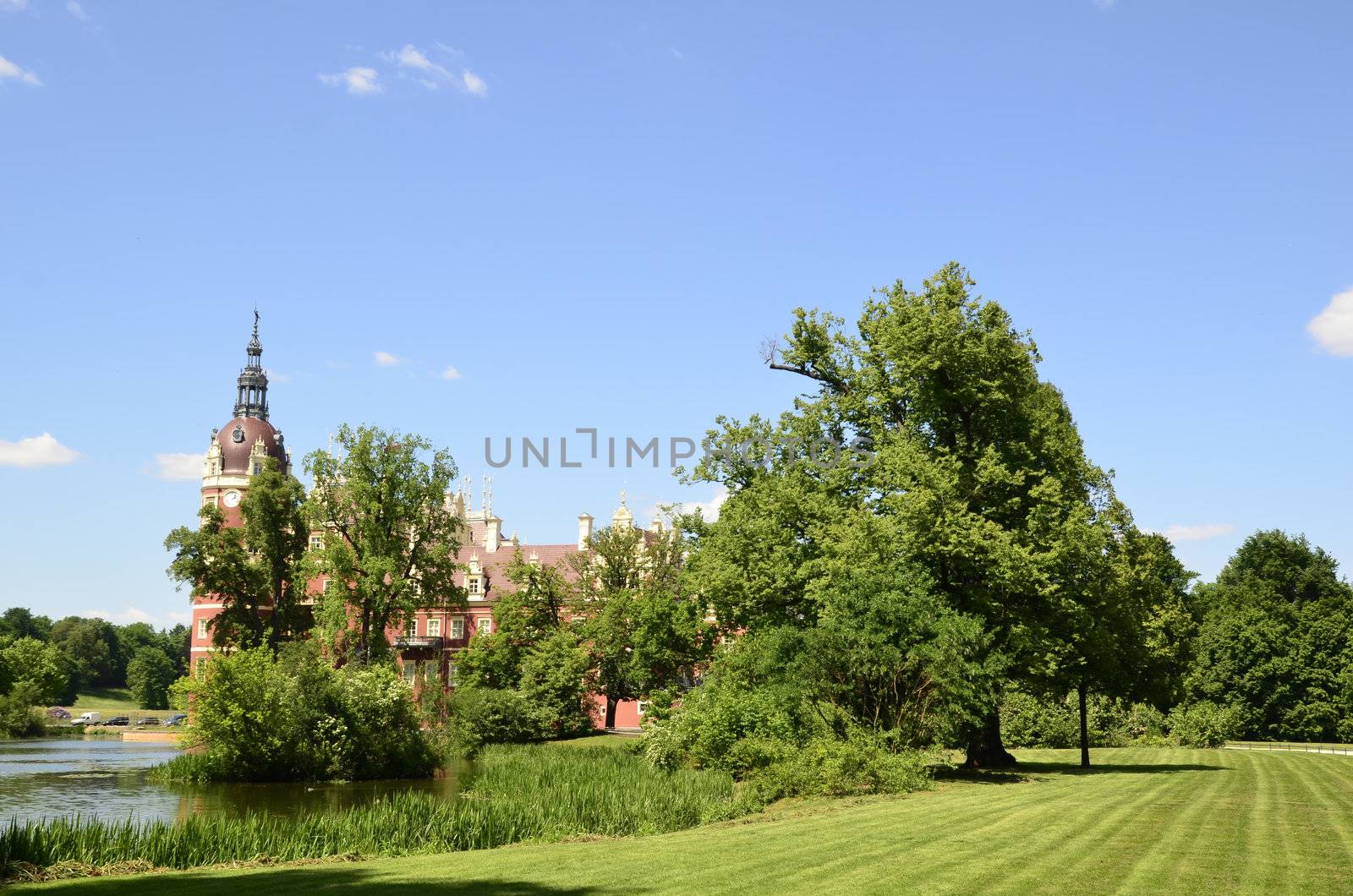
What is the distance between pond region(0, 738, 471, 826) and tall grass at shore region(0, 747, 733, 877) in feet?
9.51

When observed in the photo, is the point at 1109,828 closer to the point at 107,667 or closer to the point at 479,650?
the point at 479,650

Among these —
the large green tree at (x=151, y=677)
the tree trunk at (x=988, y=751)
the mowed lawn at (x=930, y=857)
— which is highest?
the mowed lawn at (x=930, y=857)

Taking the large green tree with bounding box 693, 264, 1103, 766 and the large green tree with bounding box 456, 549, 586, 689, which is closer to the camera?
the large green tree with bounding box 693, 264, 1103, 766

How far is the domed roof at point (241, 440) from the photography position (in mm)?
80625

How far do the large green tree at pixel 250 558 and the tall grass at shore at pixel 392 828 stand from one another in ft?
133

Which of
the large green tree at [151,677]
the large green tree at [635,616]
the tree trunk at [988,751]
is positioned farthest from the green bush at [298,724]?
the large green tree at [151,677]

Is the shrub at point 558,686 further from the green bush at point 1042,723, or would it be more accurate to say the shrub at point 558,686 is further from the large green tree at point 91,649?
the large green tree at point 91,649

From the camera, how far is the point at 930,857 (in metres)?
13.3

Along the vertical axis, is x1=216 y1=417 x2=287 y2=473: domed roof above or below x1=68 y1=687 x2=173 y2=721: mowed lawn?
above

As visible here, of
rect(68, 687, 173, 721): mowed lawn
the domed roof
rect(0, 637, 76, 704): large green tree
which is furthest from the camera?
rect(68, 687, 173, 721): mowed lawn

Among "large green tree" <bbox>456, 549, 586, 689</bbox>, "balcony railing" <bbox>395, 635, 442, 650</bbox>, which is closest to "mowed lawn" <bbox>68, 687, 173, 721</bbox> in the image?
"balcony railing" <bbox>395, 635, 442, 650</bbox>

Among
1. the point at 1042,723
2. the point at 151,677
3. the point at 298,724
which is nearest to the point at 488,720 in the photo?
the point at 298,724

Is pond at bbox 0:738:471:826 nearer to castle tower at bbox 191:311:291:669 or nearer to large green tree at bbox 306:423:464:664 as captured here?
large green tree at bbox 306:423:464:664

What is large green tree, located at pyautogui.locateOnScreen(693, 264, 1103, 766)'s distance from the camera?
93.8ft
